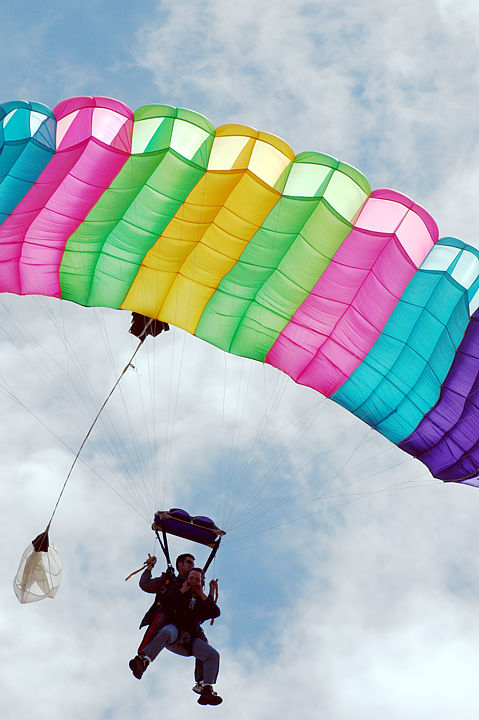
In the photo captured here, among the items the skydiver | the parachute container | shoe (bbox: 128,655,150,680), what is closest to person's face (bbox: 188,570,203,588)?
the skydiver

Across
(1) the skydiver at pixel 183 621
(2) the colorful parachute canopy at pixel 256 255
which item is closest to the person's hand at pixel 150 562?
(1) the skydiver at pixel 183 621

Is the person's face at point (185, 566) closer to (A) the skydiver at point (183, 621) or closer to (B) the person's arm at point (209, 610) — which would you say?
(A) the skydiver at point (183, 621)

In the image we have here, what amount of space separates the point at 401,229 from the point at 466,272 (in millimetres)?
882

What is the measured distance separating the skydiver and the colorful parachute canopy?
3074 mm

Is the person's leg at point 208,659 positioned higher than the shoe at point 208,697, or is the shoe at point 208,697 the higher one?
the person's leg at point 208,659

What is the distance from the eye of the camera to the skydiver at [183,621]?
9.59m

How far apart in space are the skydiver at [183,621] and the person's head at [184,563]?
0.26ft

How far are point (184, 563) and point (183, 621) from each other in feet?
2.45

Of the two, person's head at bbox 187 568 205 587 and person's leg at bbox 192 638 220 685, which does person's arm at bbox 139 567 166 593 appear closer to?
person's head at bbox 187 568 205 587

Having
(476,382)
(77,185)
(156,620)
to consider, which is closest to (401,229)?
(476,382)

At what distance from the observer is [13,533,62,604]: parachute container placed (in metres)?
10.3

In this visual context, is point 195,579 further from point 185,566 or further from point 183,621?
point 183,621

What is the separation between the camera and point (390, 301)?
1085 cm

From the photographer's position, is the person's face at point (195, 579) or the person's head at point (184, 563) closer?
the person's face at point (195, 579)
